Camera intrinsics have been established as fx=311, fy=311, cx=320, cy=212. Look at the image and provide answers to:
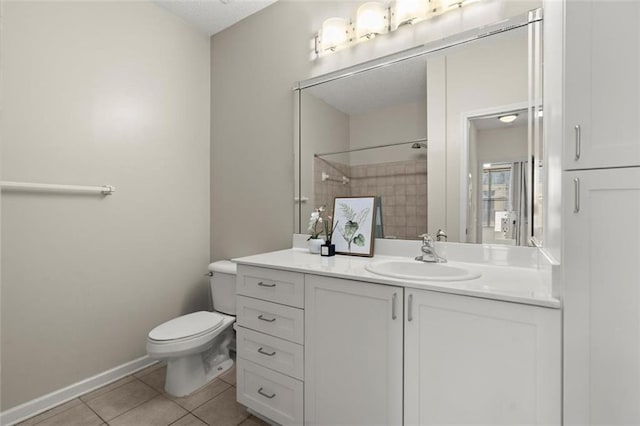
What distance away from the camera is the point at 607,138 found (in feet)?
2.70

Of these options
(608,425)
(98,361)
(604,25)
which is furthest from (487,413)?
(98,361)

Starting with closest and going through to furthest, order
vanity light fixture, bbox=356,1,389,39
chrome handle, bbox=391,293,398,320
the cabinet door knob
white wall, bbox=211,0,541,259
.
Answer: chrome handle, bbox=391,293,398,320 → the cabinet door knob → vanity light fixture, bbox=356,1,389,39 → white wall, bbox=211,0,541,259

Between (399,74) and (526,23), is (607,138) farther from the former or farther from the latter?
(399,74)

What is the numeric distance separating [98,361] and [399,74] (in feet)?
7.97

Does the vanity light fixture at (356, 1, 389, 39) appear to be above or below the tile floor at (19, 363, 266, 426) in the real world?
above

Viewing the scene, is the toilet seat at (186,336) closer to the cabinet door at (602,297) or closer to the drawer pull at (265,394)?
the drawer pull at (265,394)

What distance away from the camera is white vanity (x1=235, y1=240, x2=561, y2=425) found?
0.94 meters

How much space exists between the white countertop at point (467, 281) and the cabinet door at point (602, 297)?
9 cm

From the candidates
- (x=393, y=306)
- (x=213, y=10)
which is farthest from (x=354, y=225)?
(x=213, y=10)

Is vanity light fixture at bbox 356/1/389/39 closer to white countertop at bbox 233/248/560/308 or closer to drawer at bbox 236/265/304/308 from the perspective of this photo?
white countertop at bbox 233/248/560/308

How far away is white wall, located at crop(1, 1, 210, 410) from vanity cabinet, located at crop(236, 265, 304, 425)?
95cm

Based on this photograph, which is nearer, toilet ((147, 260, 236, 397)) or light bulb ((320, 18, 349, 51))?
toilet ((147, 260, 236, 397))

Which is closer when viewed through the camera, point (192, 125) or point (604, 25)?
point (604, 25)

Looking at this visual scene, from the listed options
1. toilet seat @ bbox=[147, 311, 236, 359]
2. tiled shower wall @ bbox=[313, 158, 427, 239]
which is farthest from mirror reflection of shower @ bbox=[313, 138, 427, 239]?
toilet seat @ bbox=[147, 311, 236, 359]
